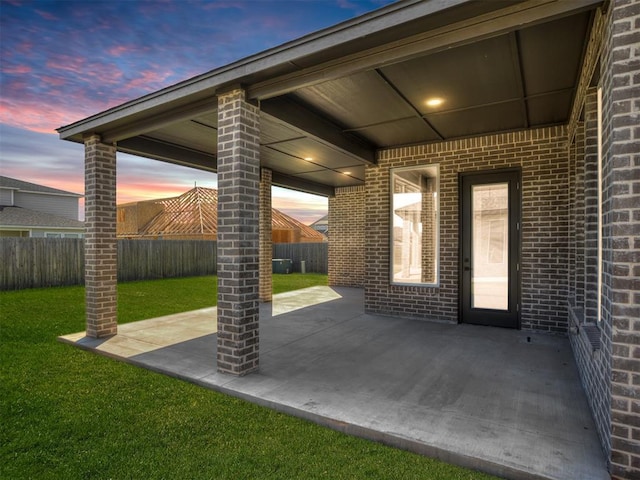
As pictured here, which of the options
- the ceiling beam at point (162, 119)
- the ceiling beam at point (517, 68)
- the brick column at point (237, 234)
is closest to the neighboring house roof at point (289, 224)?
the ceiling beam at point (162, 119)

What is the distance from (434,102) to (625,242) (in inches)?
121

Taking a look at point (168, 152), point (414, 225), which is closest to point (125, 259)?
point (168, 152)

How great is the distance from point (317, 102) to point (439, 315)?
421 centimetres

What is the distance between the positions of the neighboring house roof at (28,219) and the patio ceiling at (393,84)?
1680 centimetres

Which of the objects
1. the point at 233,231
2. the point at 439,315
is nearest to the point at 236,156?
the point at 233,231

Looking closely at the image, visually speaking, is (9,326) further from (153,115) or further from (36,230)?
(36,230)

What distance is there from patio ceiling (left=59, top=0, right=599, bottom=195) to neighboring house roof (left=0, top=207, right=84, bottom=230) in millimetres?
16802

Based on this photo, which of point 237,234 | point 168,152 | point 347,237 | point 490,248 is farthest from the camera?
point 347,237

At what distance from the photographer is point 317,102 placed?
4.68 metres

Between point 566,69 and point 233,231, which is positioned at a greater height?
point 566,69

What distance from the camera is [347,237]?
11984 mm

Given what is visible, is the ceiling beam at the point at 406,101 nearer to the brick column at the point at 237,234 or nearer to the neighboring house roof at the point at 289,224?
the brick column at the point at 237,234

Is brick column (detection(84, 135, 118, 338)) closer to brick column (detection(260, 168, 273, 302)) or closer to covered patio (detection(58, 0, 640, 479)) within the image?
covered patio (detection(58, 0, 640, 479))

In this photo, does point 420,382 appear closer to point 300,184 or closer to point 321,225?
point 300,184
